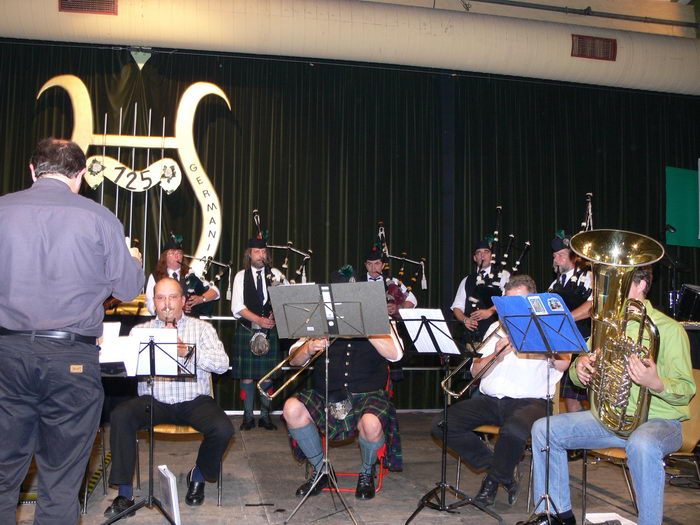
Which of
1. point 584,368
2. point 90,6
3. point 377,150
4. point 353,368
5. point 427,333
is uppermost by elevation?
A: point 90,6

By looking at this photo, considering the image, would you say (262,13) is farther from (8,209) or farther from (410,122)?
(8,209)

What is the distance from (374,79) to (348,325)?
5.22 m

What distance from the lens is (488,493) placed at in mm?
4008

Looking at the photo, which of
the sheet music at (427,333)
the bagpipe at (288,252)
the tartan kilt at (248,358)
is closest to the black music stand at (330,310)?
the sheet music at (427,333)

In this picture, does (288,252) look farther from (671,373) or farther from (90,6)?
(671,373)

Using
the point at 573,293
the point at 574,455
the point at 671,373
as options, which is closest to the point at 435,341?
the point at 671,373

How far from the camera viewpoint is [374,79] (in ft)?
27.4

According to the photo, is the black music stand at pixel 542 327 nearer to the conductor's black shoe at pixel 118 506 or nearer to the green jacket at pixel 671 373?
the green jacket at pixel 671 373

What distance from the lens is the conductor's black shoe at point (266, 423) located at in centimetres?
666

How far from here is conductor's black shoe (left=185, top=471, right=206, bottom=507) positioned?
413 cm

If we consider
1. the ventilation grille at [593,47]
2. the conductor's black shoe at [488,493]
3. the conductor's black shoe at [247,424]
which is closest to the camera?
the conductor's black shoe at [488,493]

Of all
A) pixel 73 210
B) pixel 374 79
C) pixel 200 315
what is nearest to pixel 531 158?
pixel 374 79

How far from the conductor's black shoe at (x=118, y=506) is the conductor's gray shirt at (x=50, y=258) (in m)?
1.62

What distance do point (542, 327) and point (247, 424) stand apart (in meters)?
4.02
